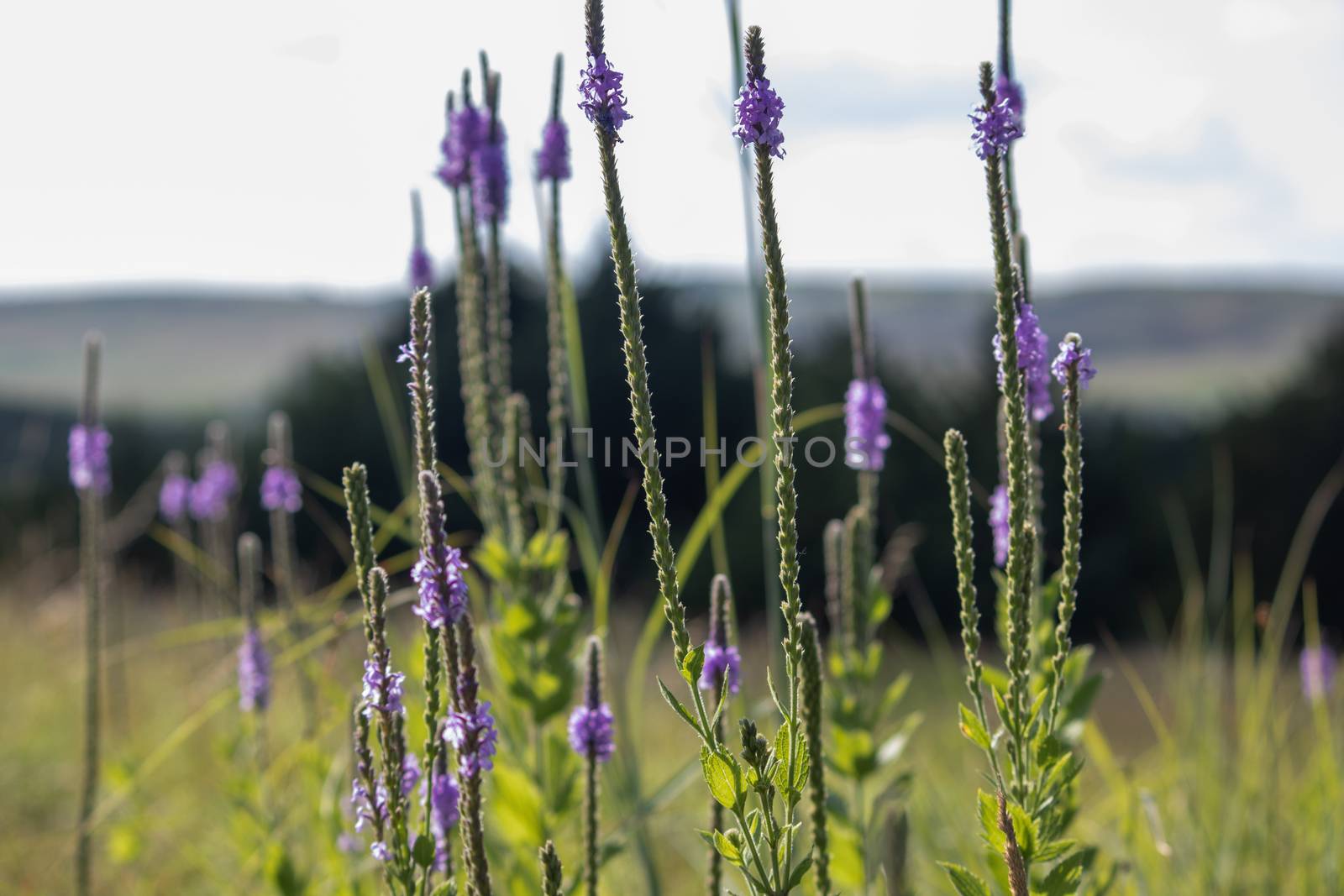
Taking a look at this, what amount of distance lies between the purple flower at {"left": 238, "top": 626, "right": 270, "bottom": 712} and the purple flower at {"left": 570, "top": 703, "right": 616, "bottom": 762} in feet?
6.71

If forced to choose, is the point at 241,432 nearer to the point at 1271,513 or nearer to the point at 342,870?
the point at 1271,513

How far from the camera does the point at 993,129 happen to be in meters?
1.74

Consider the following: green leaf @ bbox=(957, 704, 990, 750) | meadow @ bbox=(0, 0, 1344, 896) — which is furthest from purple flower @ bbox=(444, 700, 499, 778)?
green leaf @ bbox=(957, 704, 990, 750)

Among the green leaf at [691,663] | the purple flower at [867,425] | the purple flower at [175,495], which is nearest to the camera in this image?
the green leaf at [691,663]

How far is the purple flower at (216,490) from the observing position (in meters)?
5.87

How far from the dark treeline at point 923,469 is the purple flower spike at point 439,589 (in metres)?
10.5

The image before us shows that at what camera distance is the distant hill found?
6581cm

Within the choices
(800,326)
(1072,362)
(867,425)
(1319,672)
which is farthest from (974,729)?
(800,326)

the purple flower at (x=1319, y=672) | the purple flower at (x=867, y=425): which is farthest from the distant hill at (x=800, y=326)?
the purple flower at (x=867, y=425)

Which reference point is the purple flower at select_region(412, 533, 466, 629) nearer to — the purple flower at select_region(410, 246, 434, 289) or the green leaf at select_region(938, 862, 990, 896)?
the green leaf at select_region(938, 862, 990, 896)

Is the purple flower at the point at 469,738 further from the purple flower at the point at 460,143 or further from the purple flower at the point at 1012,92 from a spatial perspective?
the purple flower at the point at 460,143

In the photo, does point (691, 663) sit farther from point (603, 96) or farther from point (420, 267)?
point (420, 267)

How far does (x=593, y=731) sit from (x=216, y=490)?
4290 millimetres

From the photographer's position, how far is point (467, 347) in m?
3.72
